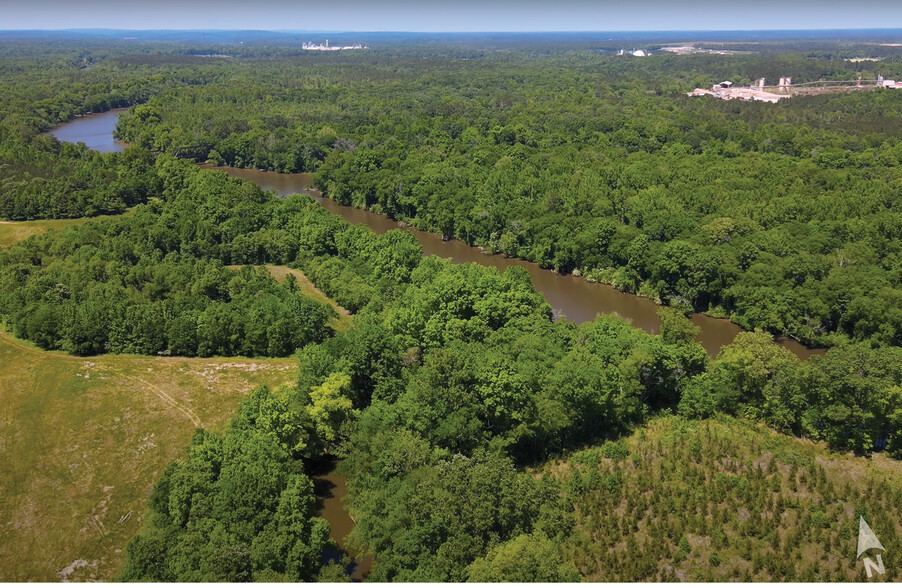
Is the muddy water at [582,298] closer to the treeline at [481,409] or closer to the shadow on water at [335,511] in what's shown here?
the treeline at [481,409]

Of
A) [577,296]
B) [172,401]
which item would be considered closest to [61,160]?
[172,401]

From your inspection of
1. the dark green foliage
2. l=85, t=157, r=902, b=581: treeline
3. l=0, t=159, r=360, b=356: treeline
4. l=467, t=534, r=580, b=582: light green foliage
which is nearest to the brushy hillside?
l=85, t=157, r=902, b=581: treeline

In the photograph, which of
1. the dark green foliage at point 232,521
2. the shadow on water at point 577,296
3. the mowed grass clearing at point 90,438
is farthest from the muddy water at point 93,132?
the dark green foliage at point 232,521

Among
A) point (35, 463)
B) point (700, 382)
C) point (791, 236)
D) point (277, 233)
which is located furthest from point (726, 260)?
point (35, 463)

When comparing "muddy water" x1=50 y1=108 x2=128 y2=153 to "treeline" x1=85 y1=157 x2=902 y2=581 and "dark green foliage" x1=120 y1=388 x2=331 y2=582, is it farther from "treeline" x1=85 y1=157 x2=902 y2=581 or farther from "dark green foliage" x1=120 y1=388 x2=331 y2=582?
"dark green foliage" x1=120 y1=388 x2=331 y2=582

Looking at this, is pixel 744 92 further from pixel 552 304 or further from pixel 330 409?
pixel 330 409

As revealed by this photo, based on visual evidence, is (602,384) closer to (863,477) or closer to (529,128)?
(863,477)
